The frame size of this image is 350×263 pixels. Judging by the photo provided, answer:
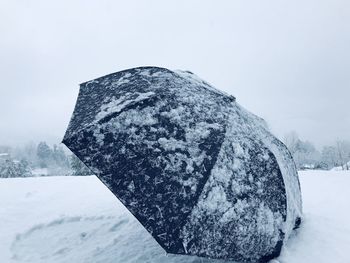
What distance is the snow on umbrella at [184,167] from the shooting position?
3.05 meters

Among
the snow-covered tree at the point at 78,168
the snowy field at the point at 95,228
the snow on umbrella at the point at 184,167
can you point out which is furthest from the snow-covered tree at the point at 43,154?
the snow on umbrella at the point at 184,167

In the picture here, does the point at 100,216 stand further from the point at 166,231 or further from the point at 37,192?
the point at 166,231

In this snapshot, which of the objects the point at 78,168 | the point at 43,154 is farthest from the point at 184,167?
the point at 43,154

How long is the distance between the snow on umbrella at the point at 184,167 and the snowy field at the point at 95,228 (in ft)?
2.48

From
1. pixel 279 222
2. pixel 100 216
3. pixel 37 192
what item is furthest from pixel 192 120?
pixel 37 192

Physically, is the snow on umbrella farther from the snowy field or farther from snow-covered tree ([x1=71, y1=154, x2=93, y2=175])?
snow-covered tree ([x1=71, y1=154, x2=93, y2=175])

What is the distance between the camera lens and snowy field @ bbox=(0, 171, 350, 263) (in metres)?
4.31

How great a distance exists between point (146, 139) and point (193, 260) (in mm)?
1757

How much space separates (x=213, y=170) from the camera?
3213 mm

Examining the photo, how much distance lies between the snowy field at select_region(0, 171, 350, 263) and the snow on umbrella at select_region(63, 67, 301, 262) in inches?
29.8

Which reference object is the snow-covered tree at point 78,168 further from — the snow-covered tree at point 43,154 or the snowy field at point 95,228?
the snow-covered tree at point 43,154

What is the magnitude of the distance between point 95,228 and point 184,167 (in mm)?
2729

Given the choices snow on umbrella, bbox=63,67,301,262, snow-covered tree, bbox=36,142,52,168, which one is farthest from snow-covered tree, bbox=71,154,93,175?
snow-covered tree, bbox=36,142,52,168

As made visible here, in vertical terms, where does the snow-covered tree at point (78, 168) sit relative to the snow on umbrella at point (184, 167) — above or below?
Result: below
